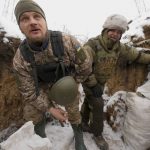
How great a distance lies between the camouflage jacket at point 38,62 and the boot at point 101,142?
0.75 metres

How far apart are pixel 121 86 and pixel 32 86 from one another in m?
1.36

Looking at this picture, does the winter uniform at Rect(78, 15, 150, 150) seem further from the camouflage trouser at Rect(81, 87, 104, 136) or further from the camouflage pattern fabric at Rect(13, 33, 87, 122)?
the camouflage pattern fabric at Rect(13, 33, 87, 122)

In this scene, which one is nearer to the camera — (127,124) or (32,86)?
(32,86)

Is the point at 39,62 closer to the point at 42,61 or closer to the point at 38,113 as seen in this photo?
the point at 42,61

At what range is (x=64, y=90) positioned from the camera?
2.50 m

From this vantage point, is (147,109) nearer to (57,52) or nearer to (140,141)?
(140,141)

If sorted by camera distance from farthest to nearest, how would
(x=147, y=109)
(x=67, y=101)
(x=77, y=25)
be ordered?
(x=77, y=25) < (x=147, y=109) < (x=67, y=101)

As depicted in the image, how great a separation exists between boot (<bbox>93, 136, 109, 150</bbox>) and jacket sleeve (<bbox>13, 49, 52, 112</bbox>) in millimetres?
725

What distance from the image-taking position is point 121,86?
3.72 meters

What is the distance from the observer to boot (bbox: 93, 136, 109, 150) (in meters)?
3.19

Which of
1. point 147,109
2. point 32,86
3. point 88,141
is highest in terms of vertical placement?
point 32,86

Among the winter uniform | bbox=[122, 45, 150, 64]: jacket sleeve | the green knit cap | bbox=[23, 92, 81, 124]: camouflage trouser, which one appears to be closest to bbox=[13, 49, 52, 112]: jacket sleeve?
bbox=[23, 92, 81, 124]: camouflage trouser

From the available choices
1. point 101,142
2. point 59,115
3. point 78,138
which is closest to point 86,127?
point 101,142

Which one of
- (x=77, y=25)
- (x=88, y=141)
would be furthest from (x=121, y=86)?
(x=77, y=25)
